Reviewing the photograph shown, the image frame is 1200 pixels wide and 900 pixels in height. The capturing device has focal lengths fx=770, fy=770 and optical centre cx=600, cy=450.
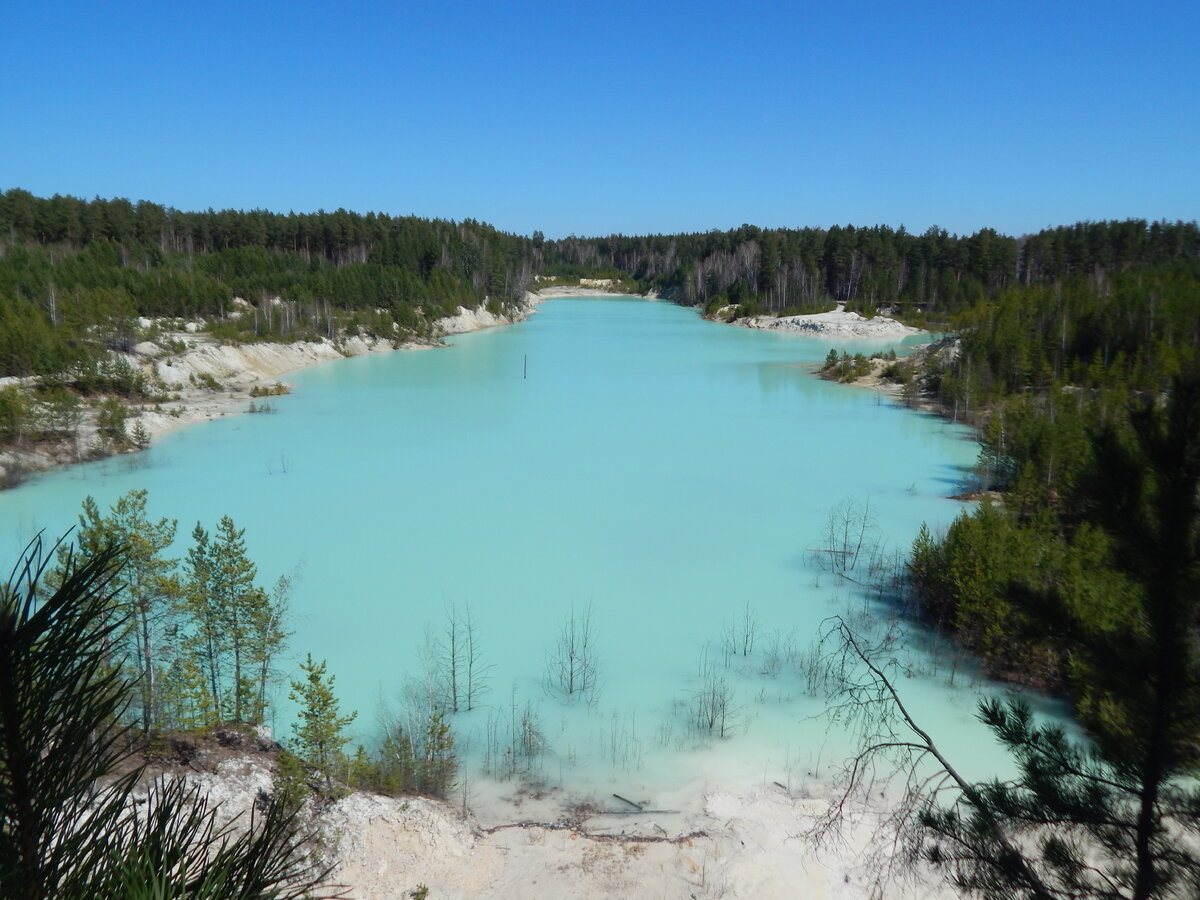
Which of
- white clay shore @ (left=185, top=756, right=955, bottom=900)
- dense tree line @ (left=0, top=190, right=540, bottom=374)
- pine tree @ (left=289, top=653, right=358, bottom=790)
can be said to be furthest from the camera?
dense tree line @ (left=0, top=190, right=540, bottom=374)

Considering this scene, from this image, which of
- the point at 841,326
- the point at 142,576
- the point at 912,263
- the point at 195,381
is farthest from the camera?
the point at 912,263

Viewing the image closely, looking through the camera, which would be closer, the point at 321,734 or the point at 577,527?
the point at 321,734

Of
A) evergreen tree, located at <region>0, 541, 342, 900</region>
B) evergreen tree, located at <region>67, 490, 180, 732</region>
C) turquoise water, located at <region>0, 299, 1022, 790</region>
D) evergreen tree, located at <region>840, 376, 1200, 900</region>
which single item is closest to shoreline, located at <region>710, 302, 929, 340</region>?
turquoise water, located at <region>0, 299, 1022, 790</region>

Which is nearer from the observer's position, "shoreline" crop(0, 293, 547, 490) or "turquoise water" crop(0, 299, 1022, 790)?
"turquoise water" crop(0, 299, 1022, 790)

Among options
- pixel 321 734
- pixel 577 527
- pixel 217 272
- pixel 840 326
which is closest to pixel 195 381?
pixel 577 527

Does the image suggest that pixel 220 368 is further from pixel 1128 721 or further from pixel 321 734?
pixel 1128 721

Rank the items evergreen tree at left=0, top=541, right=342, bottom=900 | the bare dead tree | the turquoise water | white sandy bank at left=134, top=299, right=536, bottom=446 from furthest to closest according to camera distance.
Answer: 1. white sandy bank at left=134, top=299, right=536, bottom=446
2. the bare dead tree
3. the turquoise water
4. evergreen tree at left=0, top=541, right=342, bottom=900

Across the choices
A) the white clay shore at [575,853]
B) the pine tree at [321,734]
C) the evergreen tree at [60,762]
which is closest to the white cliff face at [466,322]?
the pine tree at [321,734]

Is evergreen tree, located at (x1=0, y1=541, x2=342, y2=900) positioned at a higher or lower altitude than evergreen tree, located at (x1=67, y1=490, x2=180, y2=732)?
higher

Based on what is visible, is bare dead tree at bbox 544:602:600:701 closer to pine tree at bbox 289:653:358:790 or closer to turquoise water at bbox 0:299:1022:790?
turquoise water at bbox 0:299:1022:790

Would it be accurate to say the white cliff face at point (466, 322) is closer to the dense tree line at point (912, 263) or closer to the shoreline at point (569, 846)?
the dense tree line at point (912, 263)
